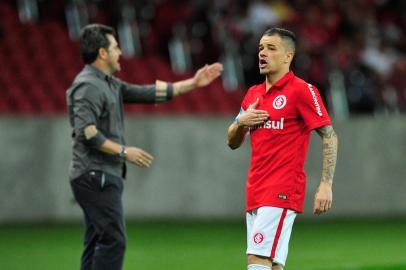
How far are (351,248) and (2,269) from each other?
13.5 ft

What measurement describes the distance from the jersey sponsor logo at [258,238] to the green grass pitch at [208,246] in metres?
3.13

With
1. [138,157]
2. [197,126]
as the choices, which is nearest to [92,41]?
[138,157]

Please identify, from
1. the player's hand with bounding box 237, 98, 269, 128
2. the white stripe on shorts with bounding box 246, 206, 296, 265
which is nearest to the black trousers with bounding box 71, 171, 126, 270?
the white stripe on shorts with bounding box 246, 206, 296, 265

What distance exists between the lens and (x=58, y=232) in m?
14.4

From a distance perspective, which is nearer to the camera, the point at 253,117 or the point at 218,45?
the point at 253,117

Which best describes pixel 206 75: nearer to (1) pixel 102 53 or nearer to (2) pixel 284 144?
(1) pixel 102 53

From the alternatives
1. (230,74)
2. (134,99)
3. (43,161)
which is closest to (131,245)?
(43,161)

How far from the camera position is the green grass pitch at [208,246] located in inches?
436

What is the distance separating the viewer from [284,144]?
7.37 metres

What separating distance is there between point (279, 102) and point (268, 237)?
0.89m

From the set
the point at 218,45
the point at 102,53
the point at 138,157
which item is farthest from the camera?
the point at 218,45

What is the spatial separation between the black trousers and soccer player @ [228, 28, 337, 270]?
124 cm

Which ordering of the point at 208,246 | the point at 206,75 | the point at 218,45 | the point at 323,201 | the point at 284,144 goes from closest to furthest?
the point at 323,201 → the point at 284,144 → the point at 206,75 → the point at 208,246 → the point at 218,45

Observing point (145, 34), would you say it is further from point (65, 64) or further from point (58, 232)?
point (58, 232)
